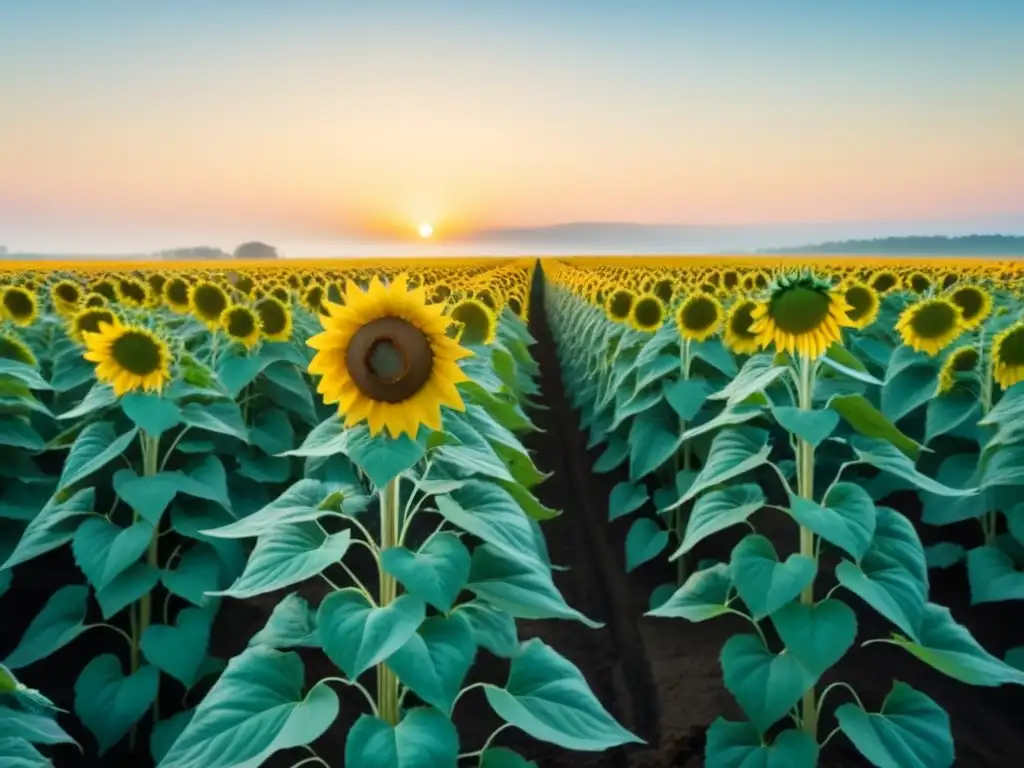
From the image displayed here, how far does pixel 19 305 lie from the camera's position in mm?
7332

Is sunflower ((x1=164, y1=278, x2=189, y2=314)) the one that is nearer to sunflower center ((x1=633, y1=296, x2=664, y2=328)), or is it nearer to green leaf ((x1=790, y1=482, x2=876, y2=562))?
sunflower center ((x1=633, y1=296, x2=664, y2=328))

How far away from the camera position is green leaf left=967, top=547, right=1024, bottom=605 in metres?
4.41

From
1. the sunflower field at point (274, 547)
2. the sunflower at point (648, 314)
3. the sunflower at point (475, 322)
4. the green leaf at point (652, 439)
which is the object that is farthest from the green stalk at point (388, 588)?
the sunflower at point (648, 314)

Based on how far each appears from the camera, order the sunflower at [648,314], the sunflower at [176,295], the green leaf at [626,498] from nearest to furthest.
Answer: the green leaf at [626,498], the sunflower at [648,314], the sunflower at [176,295]

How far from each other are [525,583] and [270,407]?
4096 mm

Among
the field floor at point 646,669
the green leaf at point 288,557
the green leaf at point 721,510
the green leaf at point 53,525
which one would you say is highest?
the green leaf at point 288,557

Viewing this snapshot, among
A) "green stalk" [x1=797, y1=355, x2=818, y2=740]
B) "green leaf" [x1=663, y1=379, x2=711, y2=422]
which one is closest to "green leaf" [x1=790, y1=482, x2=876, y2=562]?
"green stalk" [x1=797, y1=355, x2=818, y2=740]

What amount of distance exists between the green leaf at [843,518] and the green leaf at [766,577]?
6.2 inches

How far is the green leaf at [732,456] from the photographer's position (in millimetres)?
3514

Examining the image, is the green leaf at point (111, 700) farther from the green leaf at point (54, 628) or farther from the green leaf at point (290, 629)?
the green leaf at point (290, 629)

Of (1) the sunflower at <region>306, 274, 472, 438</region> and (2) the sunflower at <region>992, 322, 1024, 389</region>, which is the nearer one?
(1) the sunflower at <region>306, 274, 472, 438</region>

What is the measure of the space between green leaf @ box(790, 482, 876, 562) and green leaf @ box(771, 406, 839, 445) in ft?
0.75

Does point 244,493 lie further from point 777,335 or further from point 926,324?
point 926,324

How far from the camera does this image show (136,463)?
185 inches
